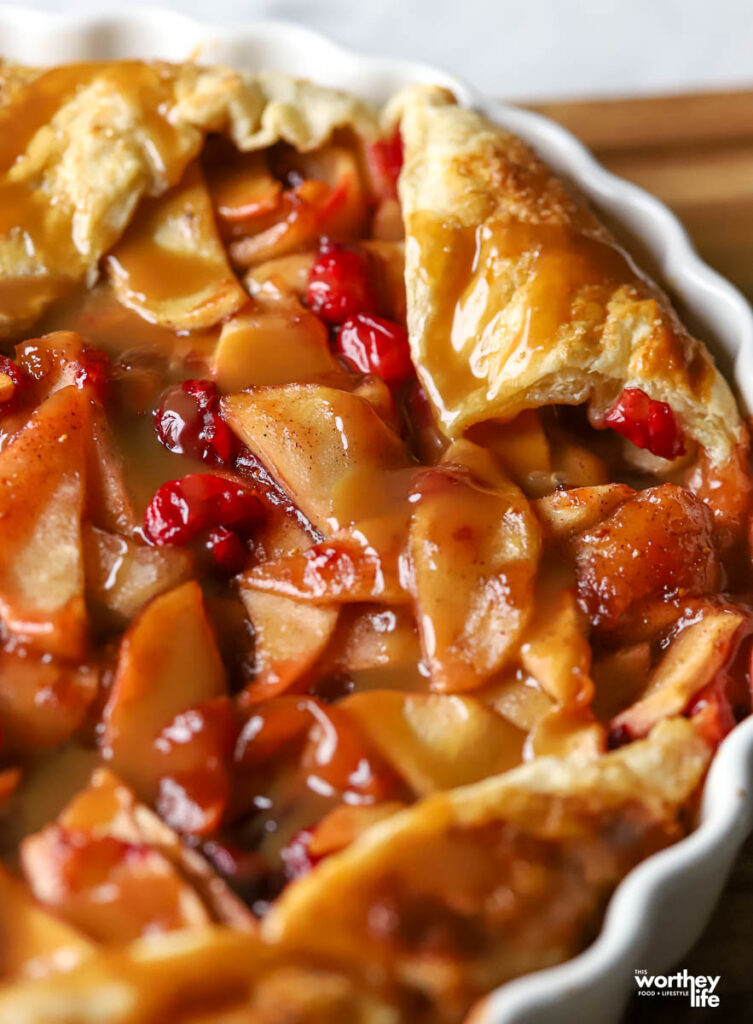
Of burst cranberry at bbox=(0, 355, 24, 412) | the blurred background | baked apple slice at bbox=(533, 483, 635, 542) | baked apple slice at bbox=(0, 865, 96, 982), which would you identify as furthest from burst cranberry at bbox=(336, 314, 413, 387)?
the blurred background

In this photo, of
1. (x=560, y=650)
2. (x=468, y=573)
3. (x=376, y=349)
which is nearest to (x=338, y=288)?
(x=376, y=349)

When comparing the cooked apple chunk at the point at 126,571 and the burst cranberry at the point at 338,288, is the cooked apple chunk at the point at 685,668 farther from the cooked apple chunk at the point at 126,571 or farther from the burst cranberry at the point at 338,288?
the burst cranberry at the point at 338,288

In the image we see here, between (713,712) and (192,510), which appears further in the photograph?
(192,510)

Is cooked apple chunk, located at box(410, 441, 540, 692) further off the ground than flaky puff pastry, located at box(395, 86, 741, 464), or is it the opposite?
flaky puff pastry, located at box(395, 86, 741, 464)

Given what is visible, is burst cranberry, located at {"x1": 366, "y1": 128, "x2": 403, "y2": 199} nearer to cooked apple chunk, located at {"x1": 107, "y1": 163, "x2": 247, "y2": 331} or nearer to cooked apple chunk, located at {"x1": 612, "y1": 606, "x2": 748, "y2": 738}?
cooked apple chunk, located at {"x1": 107, "y1": 163, "x2": 247, "y2": 331}

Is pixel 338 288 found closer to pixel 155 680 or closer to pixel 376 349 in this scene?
pixel 376 349

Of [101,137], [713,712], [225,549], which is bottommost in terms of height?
[713,712]

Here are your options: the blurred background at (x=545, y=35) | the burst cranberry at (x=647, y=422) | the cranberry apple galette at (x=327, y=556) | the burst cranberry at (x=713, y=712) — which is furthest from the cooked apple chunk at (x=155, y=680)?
the blurred background at (x=545, y=35)

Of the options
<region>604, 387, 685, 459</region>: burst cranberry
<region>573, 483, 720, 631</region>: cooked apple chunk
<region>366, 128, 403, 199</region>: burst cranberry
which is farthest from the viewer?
<region>366, 128, 403, 199</region>: burst cranberry
